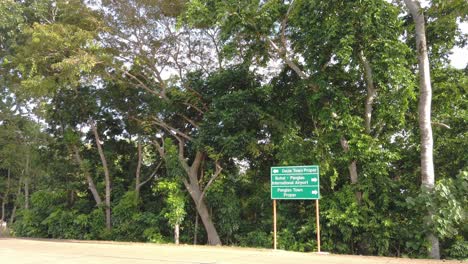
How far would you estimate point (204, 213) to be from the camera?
17797mm

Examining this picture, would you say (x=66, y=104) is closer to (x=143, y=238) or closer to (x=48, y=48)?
(x=48, y=48)

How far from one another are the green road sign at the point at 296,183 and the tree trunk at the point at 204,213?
618cm

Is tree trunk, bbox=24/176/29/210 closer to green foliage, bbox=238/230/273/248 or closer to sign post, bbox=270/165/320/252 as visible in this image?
green foliage, bbox=238/230/273/248

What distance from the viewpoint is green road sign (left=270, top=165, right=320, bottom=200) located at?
1161 centimetres

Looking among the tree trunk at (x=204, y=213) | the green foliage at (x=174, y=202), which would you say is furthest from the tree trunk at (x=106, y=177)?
the tree trunk at (x=204, y=213)

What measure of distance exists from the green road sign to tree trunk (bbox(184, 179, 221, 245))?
6175 mm

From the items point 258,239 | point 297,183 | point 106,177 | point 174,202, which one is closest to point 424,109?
point 297,183

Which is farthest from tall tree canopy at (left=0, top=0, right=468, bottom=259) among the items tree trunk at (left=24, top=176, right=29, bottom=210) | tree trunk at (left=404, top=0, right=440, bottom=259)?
tree trunk at (left=24, top=176, right=29, bottom=210)

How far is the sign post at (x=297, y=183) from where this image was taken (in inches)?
457

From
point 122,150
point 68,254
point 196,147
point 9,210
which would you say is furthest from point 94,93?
point 9,210

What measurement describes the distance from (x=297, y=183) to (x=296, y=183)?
3 centimetres

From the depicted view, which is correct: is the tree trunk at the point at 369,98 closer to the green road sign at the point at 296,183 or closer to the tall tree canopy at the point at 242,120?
the tall tree canopy at the point at 242,120

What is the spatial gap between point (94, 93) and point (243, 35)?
30.6ft

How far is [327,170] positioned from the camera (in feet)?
45.3
